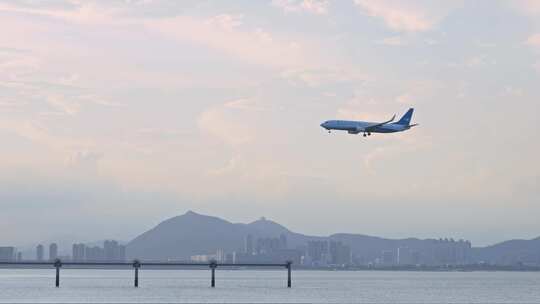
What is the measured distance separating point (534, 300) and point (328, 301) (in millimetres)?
45614

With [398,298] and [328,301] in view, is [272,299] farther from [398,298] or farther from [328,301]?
[398,298]

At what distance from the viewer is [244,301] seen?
17562 centimetres

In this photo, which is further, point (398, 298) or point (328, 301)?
point (398, 298)

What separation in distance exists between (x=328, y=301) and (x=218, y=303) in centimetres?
2402

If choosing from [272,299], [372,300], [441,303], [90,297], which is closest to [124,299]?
[90,297]

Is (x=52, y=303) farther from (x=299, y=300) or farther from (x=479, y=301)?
(x=479, y=301)

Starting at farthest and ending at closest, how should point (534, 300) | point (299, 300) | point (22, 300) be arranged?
point (534, 300), point (299, 300), point (22, 300)

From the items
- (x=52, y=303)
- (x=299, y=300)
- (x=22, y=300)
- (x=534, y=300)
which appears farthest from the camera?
(x=534, y=300)

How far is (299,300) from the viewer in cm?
18350

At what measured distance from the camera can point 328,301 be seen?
598 ft

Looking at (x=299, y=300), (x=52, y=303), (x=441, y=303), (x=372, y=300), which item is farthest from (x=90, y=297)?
(x=441, y=303)

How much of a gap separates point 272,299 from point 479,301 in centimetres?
4159

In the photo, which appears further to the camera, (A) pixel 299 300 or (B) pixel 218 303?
(A) pixel 299 300

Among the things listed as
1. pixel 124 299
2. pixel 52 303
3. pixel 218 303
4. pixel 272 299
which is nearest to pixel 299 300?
pixel 272 299
